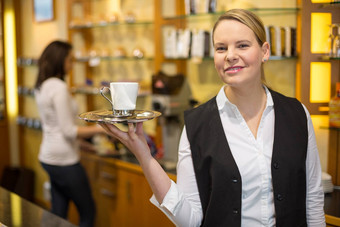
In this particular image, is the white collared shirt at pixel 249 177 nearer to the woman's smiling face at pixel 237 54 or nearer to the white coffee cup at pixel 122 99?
the woman's smiling face at pixel 237 54

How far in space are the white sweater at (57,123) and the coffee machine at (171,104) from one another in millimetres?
666

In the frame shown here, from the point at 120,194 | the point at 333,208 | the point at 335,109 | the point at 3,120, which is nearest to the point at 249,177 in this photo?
the point at 333,208

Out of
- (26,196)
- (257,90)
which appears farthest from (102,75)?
(257,90)

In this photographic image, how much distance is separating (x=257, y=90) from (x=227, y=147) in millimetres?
260

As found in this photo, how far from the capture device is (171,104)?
345 centimetres

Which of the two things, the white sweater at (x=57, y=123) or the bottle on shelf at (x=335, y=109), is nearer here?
the bottle on shelf at (x=335, y=109)

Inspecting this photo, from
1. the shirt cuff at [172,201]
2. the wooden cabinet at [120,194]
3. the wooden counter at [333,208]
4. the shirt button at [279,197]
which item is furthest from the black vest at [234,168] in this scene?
the wooden cabinet at [120,194]

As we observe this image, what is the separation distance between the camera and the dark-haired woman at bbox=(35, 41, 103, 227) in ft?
10.9

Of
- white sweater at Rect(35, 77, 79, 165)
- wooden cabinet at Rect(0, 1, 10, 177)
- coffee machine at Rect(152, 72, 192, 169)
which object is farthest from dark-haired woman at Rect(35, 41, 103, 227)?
wooden cabinet at Rect(0, 1, 10, 177)

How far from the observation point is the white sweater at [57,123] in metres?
3.29

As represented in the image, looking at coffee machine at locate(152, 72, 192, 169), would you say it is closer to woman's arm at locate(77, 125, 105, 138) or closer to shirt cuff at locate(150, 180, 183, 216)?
woman's arm at locate(77, 125, 105, 138)

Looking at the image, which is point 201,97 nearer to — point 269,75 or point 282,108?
point 269,75

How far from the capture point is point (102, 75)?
4770 millimetres

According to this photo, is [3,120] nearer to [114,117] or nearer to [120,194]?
[120,194]
